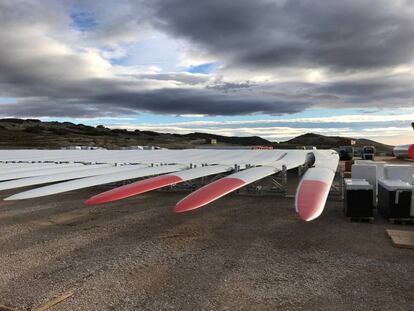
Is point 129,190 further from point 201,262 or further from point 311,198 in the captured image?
point 311,198

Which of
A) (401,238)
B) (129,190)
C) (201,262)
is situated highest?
(129,190)

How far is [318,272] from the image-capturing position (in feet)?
24.5

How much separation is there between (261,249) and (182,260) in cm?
202

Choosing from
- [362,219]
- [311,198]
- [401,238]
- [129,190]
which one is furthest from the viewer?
[362,219]

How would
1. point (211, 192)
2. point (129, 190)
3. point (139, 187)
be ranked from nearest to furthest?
point (211, 192) < point (129, 190) < point (139, 187)

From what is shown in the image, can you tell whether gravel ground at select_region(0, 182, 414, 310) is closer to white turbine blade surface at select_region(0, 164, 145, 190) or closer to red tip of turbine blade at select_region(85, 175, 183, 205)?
red tip of turbine blade at select_region(85, 175, 183, 205)

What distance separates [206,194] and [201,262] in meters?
1.52

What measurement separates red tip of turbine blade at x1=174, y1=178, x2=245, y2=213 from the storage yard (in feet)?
4.66

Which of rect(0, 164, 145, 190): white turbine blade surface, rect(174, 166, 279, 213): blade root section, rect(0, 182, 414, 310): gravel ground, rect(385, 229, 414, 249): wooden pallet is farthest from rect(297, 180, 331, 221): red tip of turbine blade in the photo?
rect(0, 164, 145, 190): white turbine blade surface

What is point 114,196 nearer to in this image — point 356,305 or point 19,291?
point 19,291

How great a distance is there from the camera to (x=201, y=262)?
8.09 m

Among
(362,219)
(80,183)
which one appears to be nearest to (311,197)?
(362,219)

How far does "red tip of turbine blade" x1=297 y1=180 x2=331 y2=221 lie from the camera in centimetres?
644

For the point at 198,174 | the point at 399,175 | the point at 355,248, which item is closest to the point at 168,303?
the point at 355,248
